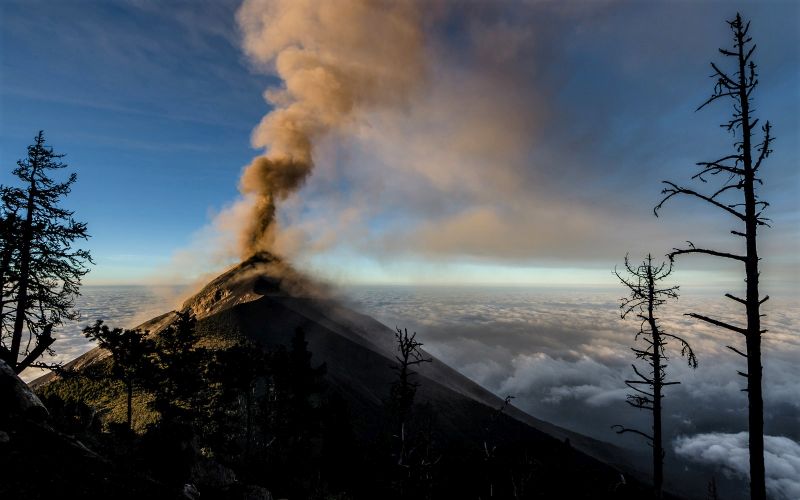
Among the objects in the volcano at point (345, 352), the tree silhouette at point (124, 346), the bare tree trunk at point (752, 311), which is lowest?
the volcano at point (345, 352)

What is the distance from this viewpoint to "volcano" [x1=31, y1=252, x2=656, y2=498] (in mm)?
75000

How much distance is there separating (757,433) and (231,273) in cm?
11897

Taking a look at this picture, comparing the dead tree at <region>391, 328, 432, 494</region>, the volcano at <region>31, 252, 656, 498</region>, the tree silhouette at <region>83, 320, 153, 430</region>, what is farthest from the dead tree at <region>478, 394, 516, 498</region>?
the tree silhouette at <region>83, 320, 153, 430</region>

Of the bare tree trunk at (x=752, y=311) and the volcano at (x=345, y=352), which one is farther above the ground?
the bare tree trunk at (x=752, y=311)

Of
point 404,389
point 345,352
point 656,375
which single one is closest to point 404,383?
point 404,389

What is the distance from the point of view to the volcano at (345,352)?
75.0 meters

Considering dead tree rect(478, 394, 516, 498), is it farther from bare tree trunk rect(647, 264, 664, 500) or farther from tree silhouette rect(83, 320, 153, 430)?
tree silhouette rect(83, 320, 153, 430)

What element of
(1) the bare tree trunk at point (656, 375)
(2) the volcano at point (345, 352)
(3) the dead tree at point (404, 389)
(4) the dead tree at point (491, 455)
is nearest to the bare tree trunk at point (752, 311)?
(4) the dead tree at point (491, 455)

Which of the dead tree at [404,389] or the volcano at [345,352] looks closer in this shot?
the dead tree at [404,389]

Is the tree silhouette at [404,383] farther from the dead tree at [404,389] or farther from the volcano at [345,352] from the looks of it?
the volcano at [345,352]

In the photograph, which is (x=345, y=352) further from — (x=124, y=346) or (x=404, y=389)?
(x=404, y=389)

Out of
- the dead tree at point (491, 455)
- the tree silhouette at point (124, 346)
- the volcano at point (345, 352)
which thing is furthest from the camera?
the volcano at point (345, 352)

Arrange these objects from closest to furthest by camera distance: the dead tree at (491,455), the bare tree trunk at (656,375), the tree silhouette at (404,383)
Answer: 1. the dead tree at (491,455)
2. the tree silhouette at (404,383)
3. the bare tree trunk at (656,375)

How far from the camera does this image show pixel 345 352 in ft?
310
